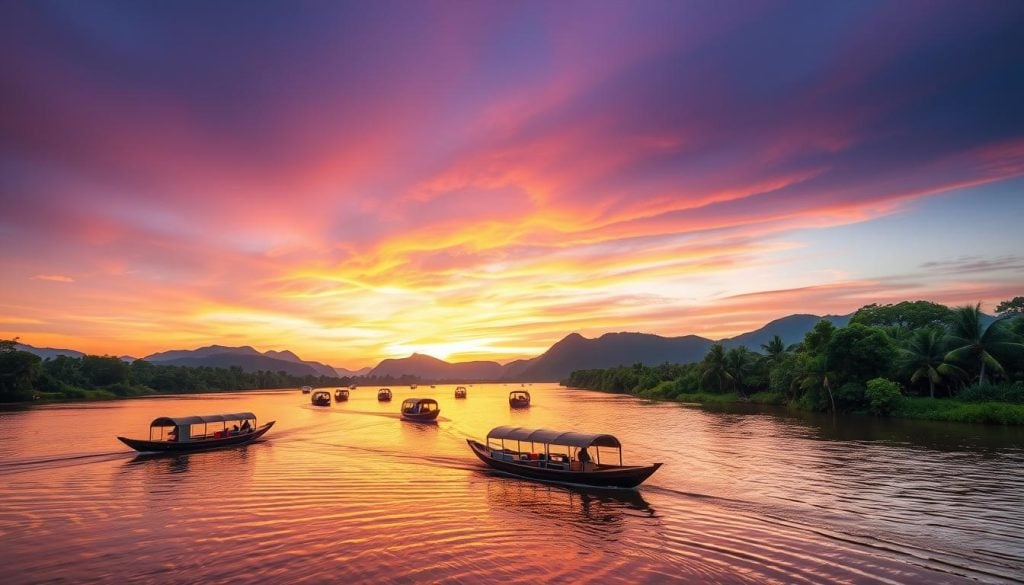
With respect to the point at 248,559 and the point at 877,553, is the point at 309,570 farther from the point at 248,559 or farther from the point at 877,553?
the point at 877,553

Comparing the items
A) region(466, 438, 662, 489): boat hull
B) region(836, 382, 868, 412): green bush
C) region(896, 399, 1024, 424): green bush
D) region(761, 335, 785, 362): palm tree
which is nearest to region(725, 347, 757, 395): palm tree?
region(761, 335, 785, 362): palm tree

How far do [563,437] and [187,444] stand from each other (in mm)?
33288

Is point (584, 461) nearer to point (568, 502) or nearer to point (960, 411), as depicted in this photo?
point (568, 502)

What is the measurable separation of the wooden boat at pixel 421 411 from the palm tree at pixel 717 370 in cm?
5780

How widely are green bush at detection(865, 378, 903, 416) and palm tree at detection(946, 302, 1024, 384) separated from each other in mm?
5926

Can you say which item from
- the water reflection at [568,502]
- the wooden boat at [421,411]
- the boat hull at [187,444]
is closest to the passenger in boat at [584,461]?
the water reflection at [568,502]

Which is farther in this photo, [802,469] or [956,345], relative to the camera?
[956,345]

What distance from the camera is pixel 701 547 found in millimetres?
19359

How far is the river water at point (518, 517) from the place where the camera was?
17516mm

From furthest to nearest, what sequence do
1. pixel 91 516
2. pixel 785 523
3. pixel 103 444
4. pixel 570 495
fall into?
pixel 103 444
pixel 570 495
pixel 91 516
pixel 785 523

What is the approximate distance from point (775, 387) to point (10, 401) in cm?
14517

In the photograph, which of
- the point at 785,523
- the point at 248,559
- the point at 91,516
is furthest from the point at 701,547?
the point at 91,516

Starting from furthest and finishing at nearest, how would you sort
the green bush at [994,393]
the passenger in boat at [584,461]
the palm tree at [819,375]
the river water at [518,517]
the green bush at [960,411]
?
the palm tree at [819,375] < the green bush at [994,393] < the green bush at [960,411] < the passenger in boat at [584,461] < the river water at [518,517]

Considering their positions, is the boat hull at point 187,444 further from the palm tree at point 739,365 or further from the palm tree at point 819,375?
the palm tree at point 739,365
